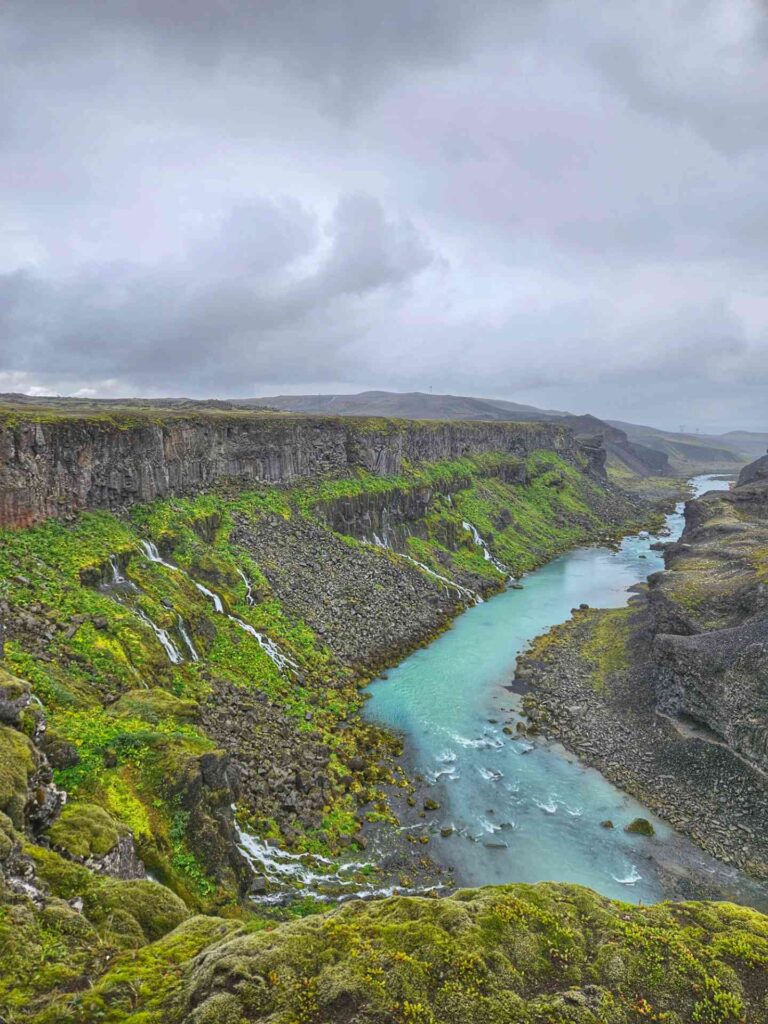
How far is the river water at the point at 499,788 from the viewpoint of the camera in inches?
931

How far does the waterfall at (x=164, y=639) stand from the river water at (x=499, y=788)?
511 inches

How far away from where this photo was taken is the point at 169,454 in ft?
152

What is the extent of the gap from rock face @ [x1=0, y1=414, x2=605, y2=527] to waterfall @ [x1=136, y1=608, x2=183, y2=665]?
9883 millimetres

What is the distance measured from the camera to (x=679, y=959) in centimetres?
1110

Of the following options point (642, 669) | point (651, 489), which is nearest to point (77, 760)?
point (642, 669)

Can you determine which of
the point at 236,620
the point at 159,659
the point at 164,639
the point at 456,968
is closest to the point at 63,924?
the point at 456,968

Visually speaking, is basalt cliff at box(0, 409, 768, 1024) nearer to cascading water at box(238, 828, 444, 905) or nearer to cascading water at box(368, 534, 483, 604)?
cascading water at box(238, 828, 444, 905)

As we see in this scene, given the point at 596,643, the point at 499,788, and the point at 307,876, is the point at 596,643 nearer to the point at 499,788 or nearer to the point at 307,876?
the point at 499,788

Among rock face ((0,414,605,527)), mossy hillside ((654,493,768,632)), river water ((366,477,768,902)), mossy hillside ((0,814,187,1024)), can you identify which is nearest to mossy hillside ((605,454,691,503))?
mossy hillside ((654,493,768,632))

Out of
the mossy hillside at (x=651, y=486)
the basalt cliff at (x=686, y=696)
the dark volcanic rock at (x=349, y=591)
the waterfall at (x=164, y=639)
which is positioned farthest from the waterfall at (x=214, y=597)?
the mossy hillside at (x=651, y=486)

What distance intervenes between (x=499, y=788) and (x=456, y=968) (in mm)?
20538

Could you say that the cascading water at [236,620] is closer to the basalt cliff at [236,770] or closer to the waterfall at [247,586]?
the basalt cliff at [236,770]

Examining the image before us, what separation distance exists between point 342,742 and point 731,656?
22180 mm

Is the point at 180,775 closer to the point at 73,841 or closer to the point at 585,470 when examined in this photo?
the point at 73,841
